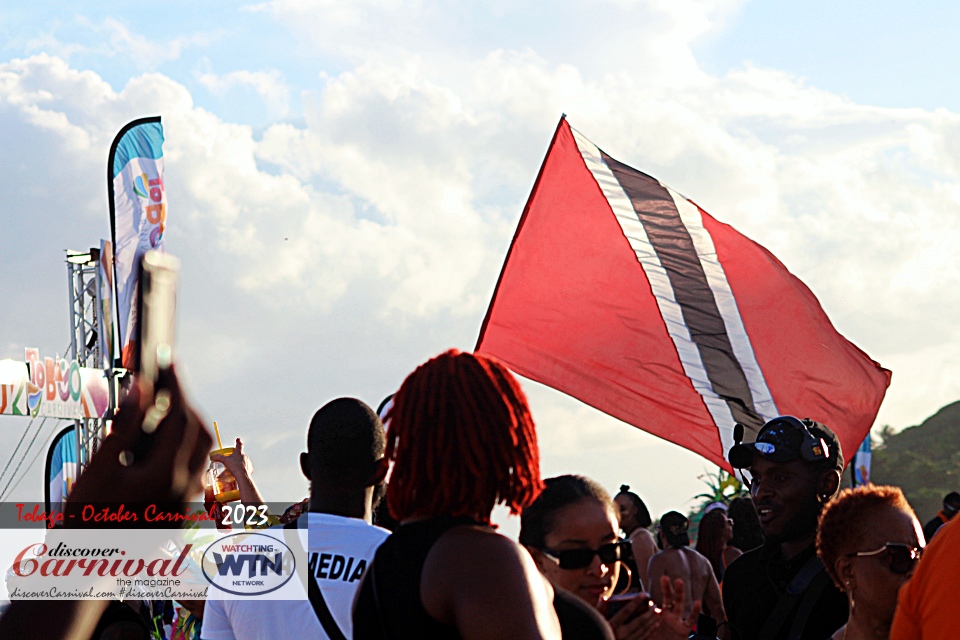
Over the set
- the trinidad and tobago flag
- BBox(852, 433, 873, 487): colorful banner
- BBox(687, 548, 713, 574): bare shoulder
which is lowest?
BBox(687, 548, 713, 574): bare shoulder

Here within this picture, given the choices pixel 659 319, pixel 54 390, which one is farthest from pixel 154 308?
pixel 54 390

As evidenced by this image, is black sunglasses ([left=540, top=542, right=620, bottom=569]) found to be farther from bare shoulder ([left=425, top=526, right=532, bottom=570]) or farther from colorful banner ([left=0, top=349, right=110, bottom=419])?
colorful banner ([left=0, top=349, right=110, bottom=419])

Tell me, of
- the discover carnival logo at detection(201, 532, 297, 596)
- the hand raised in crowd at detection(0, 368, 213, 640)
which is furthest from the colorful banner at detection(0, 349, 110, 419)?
the hand raised in crowd at detection(0, 368, 213, 640)

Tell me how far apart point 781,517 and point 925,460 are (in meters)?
53.2

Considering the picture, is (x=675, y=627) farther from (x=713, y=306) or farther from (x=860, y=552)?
(x=713, y=306)

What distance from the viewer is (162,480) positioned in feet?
4.32

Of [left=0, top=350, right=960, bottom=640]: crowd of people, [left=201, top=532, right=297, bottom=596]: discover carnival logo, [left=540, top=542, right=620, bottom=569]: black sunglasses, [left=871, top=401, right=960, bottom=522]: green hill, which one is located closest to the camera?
[left=0, top=350, right=960, bottom=640]: crowd of people

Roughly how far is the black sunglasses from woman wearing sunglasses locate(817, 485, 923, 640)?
75 centimetres

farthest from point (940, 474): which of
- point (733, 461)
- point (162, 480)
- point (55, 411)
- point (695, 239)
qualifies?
point (162, 480)

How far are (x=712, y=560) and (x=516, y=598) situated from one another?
5691mm

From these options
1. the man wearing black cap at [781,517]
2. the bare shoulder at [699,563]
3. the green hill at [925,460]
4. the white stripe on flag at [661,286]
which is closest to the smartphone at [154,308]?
the man wearing black cap at [781,517]

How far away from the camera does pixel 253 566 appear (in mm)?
3525

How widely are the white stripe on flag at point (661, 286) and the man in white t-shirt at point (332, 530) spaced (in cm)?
426

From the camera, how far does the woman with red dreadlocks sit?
211 centimetres
